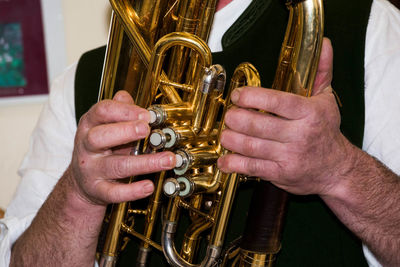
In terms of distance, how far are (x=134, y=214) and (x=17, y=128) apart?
858mm

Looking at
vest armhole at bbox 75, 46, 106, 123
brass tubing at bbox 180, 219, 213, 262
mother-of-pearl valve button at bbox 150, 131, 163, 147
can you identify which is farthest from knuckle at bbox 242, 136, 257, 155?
vest armhole at bbox 75, 46, 106, 123

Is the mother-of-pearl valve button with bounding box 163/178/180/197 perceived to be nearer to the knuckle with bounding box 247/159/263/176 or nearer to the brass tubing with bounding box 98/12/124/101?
the knuckle with bounding box 247/159/263/176

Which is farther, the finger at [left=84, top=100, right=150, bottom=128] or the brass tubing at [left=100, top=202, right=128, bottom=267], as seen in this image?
the brass tubing at [left=100, top=202, right=128, bottom=267]

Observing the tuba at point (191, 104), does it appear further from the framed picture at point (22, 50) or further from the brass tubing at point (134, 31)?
the framed picture at point (22, 50)

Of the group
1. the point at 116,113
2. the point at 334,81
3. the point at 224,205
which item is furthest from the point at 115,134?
the point at 334,81

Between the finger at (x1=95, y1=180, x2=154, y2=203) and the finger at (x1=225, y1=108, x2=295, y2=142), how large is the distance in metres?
0.15

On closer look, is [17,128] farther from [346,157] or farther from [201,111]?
[346,157]

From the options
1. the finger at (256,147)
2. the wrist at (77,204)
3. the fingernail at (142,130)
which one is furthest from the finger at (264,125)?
the wrist at (77,204)

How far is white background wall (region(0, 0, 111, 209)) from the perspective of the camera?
1.43 metres

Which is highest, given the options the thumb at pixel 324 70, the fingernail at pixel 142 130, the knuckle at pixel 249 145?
the thumb at pixel 324 70

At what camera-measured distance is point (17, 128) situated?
1.49 m

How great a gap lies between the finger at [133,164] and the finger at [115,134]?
0.07ft

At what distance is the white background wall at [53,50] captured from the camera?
56.1 inches

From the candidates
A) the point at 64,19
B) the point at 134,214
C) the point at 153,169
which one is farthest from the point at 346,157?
the point at 64,19
